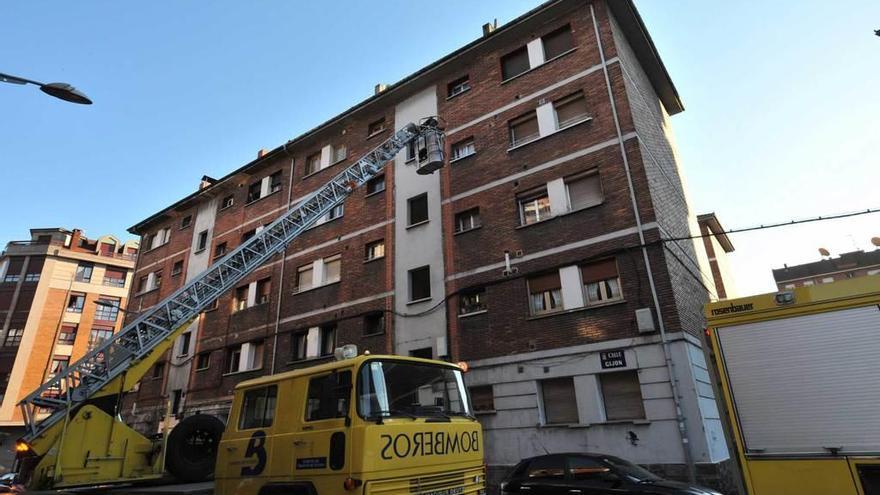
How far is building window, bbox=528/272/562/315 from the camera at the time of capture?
13047mm

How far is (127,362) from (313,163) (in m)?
14.1

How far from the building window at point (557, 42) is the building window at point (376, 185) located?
7456mm

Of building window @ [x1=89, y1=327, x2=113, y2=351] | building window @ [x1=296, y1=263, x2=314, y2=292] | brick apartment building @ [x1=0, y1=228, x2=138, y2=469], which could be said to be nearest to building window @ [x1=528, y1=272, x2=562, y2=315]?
building window @ [x1=296, y1=263, x2=314, y2=292]

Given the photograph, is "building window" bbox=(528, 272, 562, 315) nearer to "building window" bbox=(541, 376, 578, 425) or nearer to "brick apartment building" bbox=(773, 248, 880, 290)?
"building window" bbox=(541, 376, 578, 425)

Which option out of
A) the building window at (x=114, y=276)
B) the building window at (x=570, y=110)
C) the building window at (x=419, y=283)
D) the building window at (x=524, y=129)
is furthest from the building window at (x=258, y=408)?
the building window at (x=114, y=276)

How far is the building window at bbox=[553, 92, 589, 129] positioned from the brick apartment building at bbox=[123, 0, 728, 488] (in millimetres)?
65

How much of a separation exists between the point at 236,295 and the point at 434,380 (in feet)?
59.5

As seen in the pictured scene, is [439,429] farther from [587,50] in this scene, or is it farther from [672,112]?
[672,112]

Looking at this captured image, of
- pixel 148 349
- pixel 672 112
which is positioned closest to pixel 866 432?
pixel 148 349

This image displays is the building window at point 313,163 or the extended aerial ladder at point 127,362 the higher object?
the building window at point 313,163

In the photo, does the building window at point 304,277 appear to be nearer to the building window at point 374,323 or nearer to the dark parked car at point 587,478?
the building window at point 374,323

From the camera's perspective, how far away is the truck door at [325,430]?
5281mm

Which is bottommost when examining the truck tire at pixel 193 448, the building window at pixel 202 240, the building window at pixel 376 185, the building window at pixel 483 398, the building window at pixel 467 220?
the truck tire at pixel 193 448

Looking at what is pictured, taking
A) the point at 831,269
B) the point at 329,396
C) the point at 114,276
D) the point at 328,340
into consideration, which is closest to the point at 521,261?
the point at 328,340
